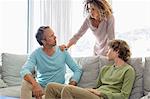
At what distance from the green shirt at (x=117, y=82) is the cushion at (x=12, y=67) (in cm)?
132

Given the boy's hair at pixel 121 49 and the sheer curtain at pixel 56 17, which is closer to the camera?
the boy's hair at pixel 121 49

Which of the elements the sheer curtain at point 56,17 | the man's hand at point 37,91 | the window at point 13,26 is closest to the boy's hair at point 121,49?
the man's hand at point 37,91

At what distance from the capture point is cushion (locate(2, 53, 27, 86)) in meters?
3.91

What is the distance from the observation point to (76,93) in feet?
9.00

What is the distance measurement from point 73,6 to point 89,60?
5.62ft

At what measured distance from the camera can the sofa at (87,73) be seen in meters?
3.04

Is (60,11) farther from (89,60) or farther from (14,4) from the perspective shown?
(89,60)

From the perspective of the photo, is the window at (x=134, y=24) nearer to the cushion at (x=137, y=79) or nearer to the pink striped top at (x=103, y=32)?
the pink striped top at (x=103, y=32)

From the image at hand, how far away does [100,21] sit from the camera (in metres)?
3.39

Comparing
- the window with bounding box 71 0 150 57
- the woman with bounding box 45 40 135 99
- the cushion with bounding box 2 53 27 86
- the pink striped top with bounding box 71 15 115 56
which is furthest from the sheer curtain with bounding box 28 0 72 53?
the woman with bounding box 45 40 135 99

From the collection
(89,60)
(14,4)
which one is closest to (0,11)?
(14,4)

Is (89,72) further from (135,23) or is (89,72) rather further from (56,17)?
(56,17)

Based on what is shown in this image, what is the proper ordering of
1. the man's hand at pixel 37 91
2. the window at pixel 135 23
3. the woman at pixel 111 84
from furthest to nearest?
1. the window at pixel 135 23
2. the man's hand at pixel 37 91
3. the woman at pixel 111 84

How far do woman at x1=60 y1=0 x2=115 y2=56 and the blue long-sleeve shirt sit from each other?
138 millimetres
